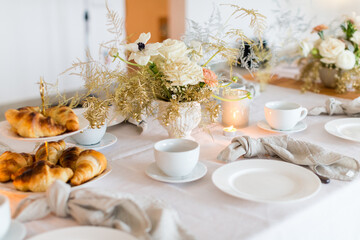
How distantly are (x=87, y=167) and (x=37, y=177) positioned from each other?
4.2 inches

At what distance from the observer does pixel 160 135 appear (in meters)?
1.26

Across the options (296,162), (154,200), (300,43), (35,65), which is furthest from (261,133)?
(35,65)

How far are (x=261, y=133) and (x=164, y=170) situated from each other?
0.47m

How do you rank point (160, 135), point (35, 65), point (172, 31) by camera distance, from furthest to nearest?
point (172, 31)
point (35, 65)
point (160, 135)

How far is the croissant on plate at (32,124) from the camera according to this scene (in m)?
0.82

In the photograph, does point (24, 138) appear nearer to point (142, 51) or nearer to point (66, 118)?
point (66, 118)

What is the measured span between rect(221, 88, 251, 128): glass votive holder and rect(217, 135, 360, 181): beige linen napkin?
0.23 metres

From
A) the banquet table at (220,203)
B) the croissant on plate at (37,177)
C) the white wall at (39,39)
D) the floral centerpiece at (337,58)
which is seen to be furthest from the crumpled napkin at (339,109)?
the white wall at (39,39)

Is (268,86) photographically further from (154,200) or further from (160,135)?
(154,200)

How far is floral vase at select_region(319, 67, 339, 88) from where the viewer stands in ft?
5.85

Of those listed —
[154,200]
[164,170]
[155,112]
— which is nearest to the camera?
[154,200]

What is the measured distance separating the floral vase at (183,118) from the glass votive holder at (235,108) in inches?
6.5

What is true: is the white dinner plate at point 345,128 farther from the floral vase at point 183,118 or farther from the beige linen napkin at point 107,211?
the beige linen napkin at point 107,211

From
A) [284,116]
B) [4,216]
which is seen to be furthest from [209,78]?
[4,216]
